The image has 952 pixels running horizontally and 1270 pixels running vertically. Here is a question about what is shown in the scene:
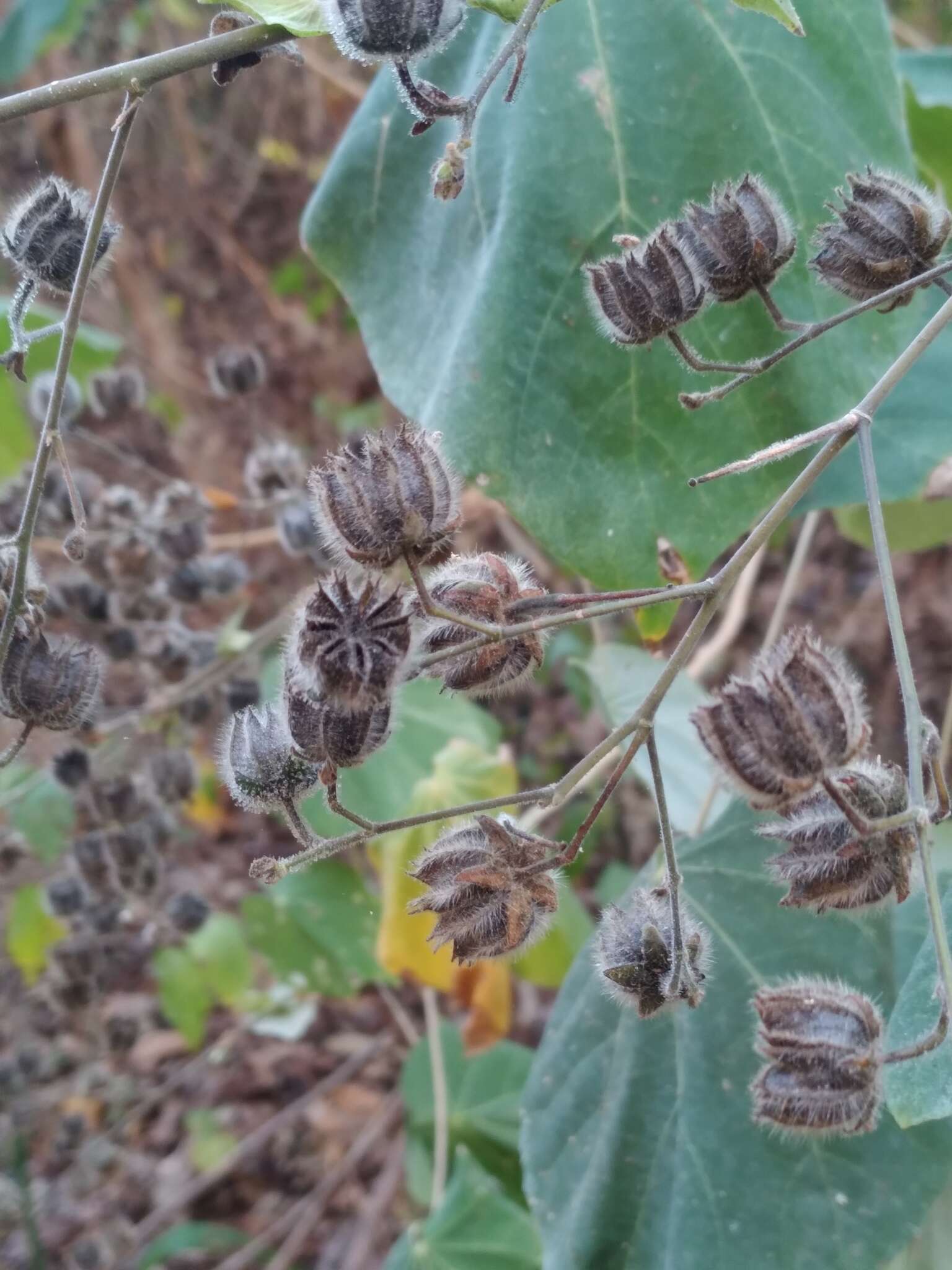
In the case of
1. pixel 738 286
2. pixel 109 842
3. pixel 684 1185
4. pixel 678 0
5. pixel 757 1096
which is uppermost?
pixel 678 0

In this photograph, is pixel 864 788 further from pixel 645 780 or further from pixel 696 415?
pixel 645 780

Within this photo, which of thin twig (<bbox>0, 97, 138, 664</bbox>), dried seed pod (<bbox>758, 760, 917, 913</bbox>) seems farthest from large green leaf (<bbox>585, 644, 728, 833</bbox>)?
thin twig (<bbox>0, 97, 138, 664</bbox>)

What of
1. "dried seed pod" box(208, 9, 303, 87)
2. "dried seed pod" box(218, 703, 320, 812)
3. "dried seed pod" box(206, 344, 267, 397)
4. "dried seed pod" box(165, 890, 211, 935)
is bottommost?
"dried seed pod" box(165, 890, 211, 935)

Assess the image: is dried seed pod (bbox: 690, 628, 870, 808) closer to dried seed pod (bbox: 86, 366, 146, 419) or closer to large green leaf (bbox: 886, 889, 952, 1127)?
large green leaf (bbox: 886, 889, 952, 1127)

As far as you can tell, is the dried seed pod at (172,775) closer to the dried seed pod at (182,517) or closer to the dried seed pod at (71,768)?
the dried seed pod at (71,768)

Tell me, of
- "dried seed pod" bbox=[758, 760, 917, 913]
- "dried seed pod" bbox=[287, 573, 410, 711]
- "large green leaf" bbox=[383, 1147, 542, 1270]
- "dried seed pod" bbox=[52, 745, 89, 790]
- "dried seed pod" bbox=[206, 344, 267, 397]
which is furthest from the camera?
"dried seed pod" bbox=[206, 344, 267, 397]

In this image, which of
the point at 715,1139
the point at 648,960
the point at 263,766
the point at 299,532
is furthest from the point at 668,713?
the point at 263,766

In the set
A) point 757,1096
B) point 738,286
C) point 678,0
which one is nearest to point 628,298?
point 738,286
